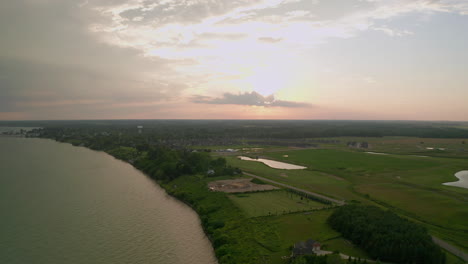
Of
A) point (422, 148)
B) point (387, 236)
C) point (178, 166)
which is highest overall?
point (422, 148)

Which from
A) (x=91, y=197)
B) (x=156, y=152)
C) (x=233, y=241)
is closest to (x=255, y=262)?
(x=233, y=241)

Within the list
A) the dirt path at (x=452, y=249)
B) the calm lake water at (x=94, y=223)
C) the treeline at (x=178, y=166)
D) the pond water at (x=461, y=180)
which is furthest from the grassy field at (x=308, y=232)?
the pond water at (x=461, y=180)

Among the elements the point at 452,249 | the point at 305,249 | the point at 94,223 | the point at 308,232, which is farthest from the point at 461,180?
the point at 94,223

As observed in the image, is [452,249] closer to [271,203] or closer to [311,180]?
[271,203]

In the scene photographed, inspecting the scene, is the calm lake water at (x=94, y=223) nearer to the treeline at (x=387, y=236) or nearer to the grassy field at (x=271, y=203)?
the grassy field at (x=271, y=203)

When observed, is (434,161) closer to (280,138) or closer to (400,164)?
(400,164)
